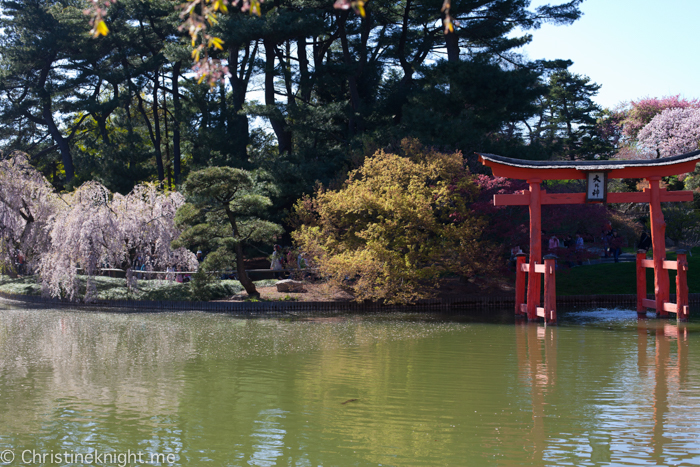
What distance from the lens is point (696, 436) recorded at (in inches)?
253

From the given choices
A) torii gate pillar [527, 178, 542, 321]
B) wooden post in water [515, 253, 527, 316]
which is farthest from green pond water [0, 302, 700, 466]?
wooden post in water [515, 253, 527, 316]

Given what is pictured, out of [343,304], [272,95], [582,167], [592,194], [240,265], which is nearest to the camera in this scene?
[582,167]

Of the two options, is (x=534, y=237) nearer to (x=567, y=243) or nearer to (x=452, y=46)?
(x=567, y=243)

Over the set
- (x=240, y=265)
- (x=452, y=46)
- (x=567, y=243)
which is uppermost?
(x=452, y=46)

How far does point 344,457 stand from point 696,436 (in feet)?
12.5

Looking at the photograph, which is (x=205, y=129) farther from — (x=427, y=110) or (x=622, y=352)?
(x=622, y=352)

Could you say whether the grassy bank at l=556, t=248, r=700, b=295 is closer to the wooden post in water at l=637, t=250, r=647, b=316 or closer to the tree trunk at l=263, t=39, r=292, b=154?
the wooden post in water at l=637, t=250, r=647, b=316

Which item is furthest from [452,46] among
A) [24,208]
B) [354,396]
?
[354,396]

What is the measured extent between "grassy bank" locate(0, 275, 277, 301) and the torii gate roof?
963cm

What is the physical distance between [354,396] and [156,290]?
13311 mm

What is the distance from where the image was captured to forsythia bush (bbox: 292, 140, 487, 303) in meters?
17.6

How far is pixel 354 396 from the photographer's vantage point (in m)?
8.38

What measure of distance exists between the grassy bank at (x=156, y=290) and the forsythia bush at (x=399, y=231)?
10.5ft

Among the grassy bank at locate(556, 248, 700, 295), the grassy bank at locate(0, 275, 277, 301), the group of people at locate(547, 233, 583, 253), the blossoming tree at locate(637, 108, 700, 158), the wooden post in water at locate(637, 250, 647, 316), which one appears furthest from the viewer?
the blossoming tree at locate(637, 108, 700, 158)
